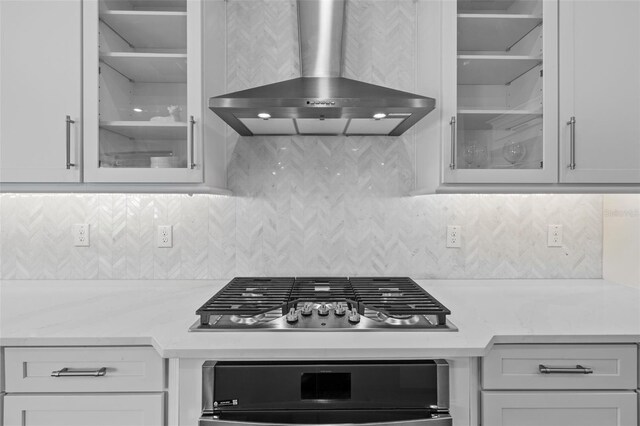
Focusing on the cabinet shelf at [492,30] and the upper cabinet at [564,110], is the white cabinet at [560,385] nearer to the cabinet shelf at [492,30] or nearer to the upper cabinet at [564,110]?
the upper cabinet at [564,110]

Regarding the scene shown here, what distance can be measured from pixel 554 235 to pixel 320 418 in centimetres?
147

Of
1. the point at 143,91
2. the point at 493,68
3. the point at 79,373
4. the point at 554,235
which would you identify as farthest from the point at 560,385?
the point at 143,91

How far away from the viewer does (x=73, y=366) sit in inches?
46.2

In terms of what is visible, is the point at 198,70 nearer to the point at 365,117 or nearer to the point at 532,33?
the point at 365,117

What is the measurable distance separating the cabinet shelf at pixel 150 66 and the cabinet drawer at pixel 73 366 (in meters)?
1.02

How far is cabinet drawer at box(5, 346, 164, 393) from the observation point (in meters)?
1.17

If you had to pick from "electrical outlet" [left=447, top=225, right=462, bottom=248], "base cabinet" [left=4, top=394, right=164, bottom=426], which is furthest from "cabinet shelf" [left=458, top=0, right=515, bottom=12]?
"base cabinet" [left=4, top=394, right=164, bottom=426]

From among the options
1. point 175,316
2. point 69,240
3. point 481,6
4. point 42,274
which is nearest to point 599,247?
point 481,6

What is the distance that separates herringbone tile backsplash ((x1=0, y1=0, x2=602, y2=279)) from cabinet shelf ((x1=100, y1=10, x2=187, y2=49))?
0.36 meters

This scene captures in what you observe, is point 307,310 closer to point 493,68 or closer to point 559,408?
point 559,408

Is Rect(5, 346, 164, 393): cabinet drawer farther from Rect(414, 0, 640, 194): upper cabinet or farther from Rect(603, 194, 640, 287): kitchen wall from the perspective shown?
Rect(603, 194, 640, 287): kitchen wall

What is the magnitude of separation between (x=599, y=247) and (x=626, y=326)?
81cm

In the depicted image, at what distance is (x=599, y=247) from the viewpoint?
193 cm

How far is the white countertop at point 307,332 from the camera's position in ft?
3.62
